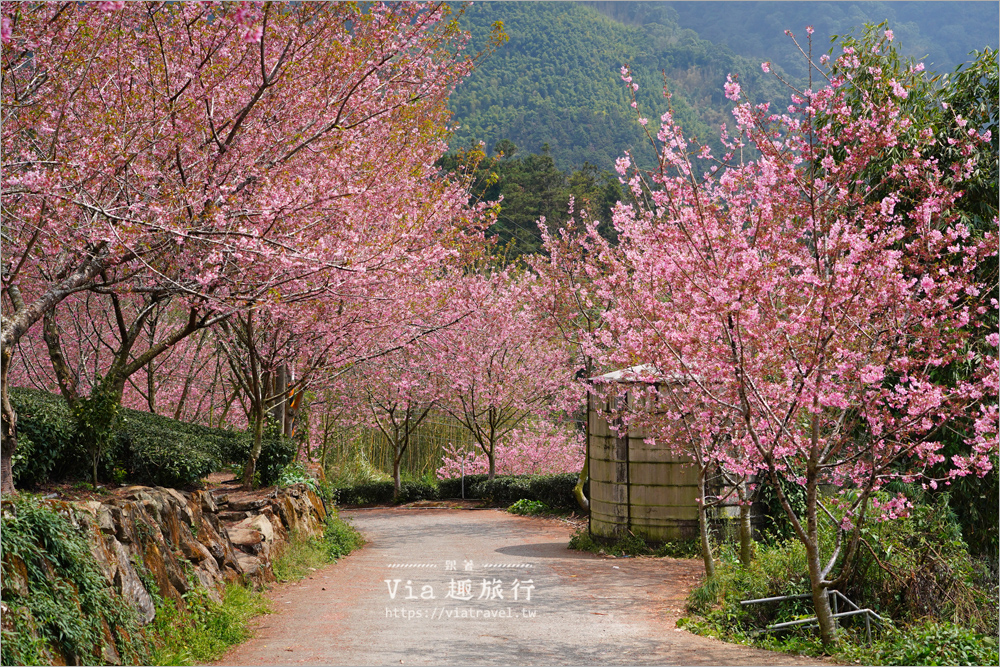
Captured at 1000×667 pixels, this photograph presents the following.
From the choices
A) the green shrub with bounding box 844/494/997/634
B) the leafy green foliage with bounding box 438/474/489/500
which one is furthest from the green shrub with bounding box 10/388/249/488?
the leafy green foliage with bounding box 438/474/489/500

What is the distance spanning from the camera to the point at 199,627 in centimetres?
485

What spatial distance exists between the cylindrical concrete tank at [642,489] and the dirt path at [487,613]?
66 cm

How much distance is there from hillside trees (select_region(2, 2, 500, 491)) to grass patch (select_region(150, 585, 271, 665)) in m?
1.33

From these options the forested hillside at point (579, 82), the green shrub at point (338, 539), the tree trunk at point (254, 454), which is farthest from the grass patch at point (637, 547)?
the forested hillside at point (579, 82)

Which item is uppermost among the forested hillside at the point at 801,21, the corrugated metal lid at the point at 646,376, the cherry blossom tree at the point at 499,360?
the forested hillside at the point at 801,21

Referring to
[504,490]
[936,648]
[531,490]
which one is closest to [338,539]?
[531,490]

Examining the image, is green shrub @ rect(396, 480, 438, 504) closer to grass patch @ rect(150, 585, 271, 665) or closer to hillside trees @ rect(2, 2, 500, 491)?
hillside trees @ rect(2, 2, 500, 491)

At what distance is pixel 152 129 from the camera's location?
499 cm

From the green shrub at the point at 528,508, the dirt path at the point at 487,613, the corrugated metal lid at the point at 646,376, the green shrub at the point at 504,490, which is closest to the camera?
the dirt path at the point at 487,613

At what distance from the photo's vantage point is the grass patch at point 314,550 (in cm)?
743

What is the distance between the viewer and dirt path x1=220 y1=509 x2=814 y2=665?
466 centimetres

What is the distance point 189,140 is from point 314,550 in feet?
16.0

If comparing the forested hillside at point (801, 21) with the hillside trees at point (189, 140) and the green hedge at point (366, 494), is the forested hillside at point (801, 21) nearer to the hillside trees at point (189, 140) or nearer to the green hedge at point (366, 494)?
the green hedge at point (366, 494)

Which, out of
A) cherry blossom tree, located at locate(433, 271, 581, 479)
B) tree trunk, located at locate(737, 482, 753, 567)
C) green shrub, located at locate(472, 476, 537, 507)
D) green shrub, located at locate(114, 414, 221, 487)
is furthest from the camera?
cherry blossom tree, located at locate(433, 271, 581, 479)
